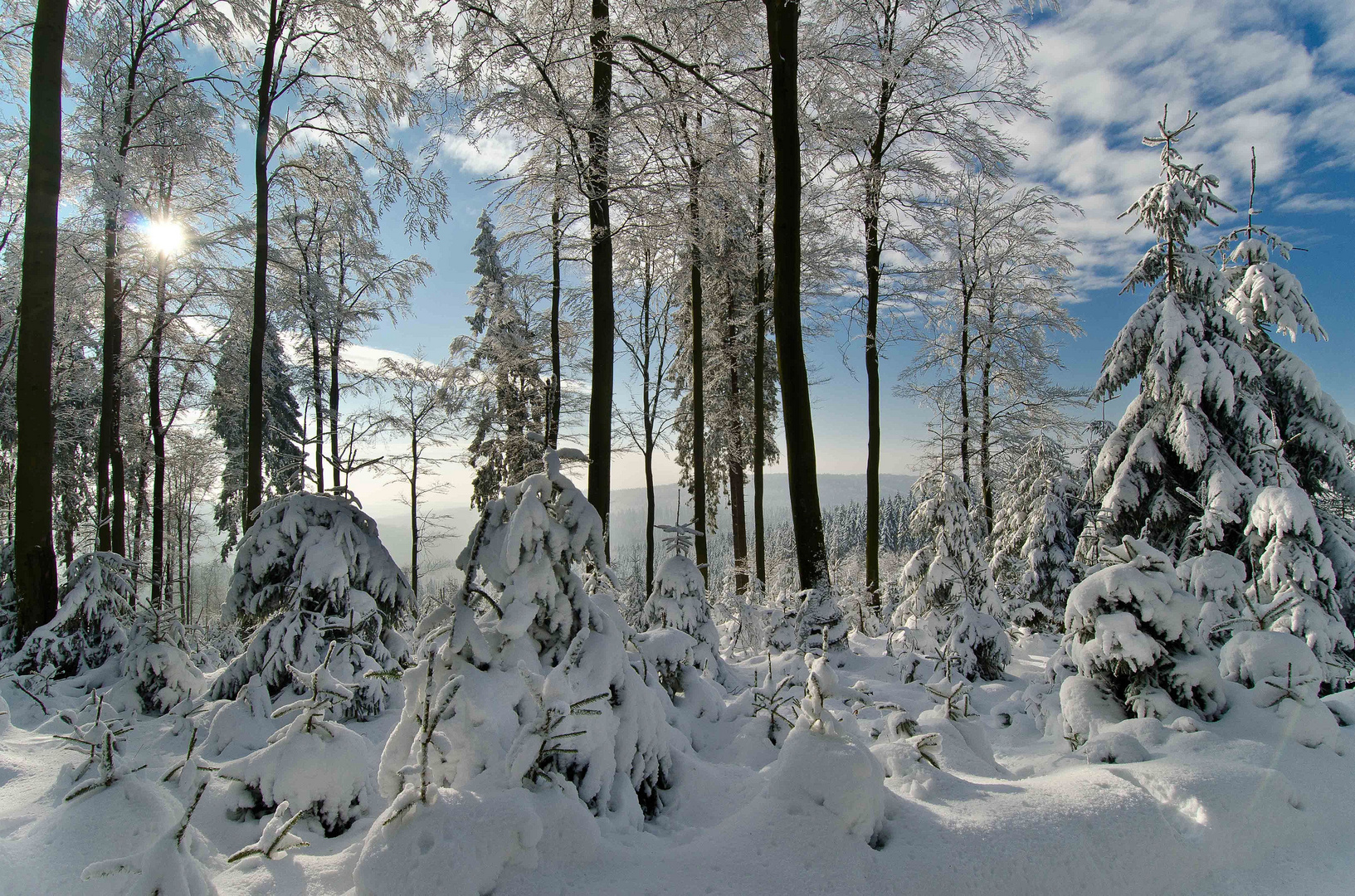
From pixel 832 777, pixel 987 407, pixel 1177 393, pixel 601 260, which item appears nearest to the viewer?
pixel 832 777

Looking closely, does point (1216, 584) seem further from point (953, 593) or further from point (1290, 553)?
point (953, 593)

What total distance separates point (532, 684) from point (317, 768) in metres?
1.04

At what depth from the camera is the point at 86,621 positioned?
6051 millimetres

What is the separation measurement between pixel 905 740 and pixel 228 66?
44.3ft

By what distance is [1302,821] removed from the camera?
256 cm

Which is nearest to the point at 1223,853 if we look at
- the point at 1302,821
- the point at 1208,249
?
the point at 1302,821

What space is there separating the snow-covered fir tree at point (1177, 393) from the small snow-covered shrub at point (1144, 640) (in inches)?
123

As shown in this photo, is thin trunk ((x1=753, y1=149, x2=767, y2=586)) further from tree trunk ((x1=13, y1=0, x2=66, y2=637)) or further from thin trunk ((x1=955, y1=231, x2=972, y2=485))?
tree trunk ((x1=13, y1=0, x2=66, y2=637))

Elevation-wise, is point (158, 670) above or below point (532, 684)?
below

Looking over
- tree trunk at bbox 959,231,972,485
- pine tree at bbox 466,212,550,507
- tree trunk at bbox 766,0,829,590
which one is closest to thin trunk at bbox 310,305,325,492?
pine tree at bbox 466,212,550,507

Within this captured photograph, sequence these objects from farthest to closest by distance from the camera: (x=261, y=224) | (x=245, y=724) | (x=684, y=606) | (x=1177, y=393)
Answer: (x=261, y=224), (x=1177, y=393), (x=684, y=606), (x=245, y=724)

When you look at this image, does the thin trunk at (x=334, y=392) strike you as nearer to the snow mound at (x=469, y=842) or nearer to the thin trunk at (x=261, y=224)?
the thin trunk at (x=261, y=224)

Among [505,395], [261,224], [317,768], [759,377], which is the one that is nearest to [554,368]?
[505,395]

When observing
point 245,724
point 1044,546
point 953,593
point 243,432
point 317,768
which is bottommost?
point 953,593
